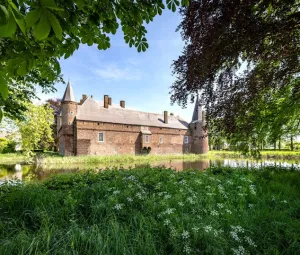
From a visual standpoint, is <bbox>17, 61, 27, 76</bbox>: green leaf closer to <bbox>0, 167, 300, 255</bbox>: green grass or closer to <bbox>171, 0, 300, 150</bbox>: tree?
<bbox>0, 167, 300, 255</bbox>: green grass

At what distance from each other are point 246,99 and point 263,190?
2.36 meters

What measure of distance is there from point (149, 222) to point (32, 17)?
2905mm

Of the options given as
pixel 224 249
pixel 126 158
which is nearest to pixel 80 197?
pixel 224 249

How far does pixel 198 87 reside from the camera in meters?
5.40

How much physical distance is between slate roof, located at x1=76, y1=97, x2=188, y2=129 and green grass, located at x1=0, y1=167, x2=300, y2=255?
21022 millimetres

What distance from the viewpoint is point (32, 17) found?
696 millimetres

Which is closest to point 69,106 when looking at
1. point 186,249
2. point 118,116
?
point 118,116

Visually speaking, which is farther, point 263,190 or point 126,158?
point 126,158

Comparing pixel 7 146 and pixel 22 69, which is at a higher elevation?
pixel 22 69

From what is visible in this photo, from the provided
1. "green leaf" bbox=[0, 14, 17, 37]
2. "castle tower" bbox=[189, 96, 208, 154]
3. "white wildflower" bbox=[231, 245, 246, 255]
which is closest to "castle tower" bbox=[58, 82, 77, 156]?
"castle tower" bbox=[189, 96, 208, 154]

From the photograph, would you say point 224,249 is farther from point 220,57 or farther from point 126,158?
point 126,158

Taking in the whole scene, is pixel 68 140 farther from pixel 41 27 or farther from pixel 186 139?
pixel 41 27

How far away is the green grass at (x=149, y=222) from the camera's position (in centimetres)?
240

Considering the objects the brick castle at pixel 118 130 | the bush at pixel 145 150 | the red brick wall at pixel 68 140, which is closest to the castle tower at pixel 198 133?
the brick castle at pixel 118 130
